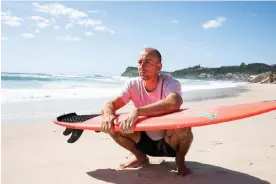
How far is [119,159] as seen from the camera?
11.5 ft

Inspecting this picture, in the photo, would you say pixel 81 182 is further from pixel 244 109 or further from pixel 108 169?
pixel 244 109

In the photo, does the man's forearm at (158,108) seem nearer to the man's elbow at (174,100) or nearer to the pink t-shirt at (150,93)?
the man's elbow at (174,100)

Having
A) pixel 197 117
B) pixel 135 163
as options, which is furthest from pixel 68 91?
pixel 197 117

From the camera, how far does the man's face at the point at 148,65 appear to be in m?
2.79

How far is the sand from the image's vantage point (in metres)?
2.81

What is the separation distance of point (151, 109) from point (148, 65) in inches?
16.4

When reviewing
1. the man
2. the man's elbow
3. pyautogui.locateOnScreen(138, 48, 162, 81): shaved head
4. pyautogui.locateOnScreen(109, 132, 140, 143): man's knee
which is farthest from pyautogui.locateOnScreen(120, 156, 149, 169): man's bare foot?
pyautogui.locateOnScreen(138, 48, 162, 81): shaved head

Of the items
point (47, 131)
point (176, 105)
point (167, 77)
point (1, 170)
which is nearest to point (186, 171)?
point (176, 105)

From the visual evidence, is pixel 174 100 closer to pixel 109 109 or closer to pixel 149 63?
pixel 149 63

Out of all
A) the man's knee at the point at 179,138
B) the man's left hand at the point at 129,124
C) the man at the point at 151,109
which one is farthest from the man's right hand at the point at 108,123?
the man's knee at the point at 179,138

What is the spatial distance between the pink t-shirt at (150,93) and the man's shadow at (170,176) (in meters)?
0.36

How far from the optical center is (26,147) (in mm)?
3986

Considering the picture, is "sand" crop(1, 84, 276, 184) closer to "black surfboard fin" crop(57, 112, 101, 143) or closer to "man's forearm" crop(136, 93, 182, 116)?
"black surfboard fin" crop(57, 112, 101, 143)

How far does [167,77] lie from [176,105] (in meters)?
0.29
